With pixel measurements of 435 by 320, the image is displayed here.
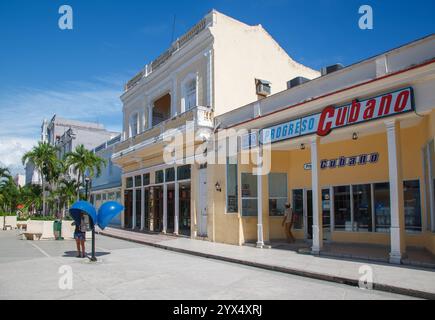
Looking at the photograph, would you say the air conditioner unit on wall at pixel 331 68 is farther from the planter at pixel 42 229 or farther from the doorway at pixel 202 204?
the planter at pixel 42 229

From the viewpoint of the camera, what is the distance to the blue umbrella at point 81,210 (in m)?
12.8

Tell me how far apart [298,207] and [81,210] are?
896 cm

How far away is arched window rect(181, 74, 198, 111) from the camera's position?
20391mm

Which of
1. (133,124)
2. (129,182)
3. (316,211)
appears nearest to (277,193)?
(316,211)

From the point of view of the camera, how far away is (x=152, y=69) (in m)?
24.9

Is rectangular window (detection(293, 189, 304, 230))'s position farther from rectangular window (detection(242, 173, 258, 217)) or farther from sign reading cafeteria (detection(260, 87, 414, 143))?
sign reading cafeteria (detection(260, 87, 414, 143))

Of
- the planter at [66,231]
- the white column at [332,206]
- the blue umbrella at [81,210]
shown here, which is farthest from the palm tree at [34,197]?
the white column at [332,206]

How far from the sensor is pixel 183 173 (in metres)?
20.6

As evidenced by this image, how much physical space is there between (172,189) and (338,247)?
37.2 ft

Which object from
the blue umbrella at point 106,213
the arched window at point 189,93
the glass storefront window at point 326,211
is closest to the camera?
the blue umbrella at point 106,213

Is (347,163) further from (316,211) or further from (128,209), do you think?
(128,209)

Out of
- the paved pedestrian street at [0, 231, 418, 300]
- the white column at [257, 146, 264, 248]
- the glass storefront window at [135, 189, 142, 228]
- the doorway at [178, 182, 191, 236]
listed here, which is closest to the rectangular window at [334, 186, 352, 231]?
the white column at [257, 146, 264, 248]

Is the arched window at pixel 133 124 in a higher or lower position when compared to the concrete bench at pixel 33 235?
higher

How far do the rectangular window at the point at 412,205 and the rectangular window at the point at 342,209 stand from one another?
7.59 ft
